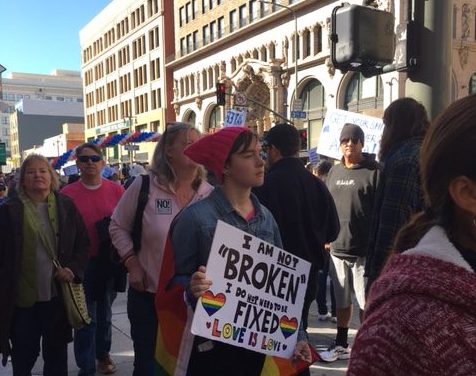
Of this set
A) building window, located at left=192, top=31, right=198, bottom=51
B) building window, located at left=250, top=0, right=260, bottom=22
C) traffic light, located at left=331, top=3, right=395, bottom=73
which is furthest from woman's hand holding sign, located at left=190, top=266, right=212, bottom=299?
building window, located at left=192, top=31, right=198, bottom=51

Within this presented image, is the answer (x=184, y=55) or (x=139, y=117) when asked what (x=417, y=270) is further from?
(x=139, y=117)

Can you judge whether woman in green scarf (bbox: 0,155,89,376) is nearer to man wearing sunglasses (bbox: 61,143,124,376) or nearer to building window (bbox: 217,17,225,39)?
man wearing sunglasses (bbox: 61,143,124,376)

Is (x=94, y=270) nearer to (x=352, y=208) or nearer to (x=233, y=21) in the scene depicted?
(x=352, y=208)

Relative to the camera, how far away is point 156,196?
3113mm

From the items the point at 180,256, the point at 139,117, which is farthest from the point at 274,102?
the point at 180,256

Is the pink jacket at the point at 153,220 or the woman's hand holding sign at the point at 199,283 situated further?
the pink jacket at the point at 153,220

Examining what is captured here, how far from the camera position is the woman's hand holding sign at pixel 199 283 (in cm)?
213

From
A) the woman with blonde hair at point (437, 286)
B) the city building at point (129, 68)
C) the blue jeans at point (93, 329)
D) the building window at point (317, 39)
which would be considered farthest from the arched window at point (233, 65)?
the woman with blonde hair at point (437, 286)

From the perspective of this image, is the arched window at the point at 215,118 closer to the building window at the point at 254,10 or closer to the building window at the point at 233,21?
the building window at the point at 233,21

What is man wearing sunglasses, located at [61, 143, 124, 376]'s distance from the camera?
392cm

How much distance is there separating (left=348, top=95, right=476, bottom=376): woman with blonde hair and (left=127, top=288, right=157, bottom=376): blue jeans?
2233 millimetres

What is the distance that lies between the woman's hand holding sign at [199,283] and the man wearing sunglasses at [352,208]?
2.41 metres

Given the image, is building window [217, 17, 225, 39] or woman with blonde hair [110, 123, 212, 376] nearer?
woman with blonde hair [110, 123, 212, 376]

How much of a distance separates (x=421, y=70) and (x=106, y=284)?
3.21 m
